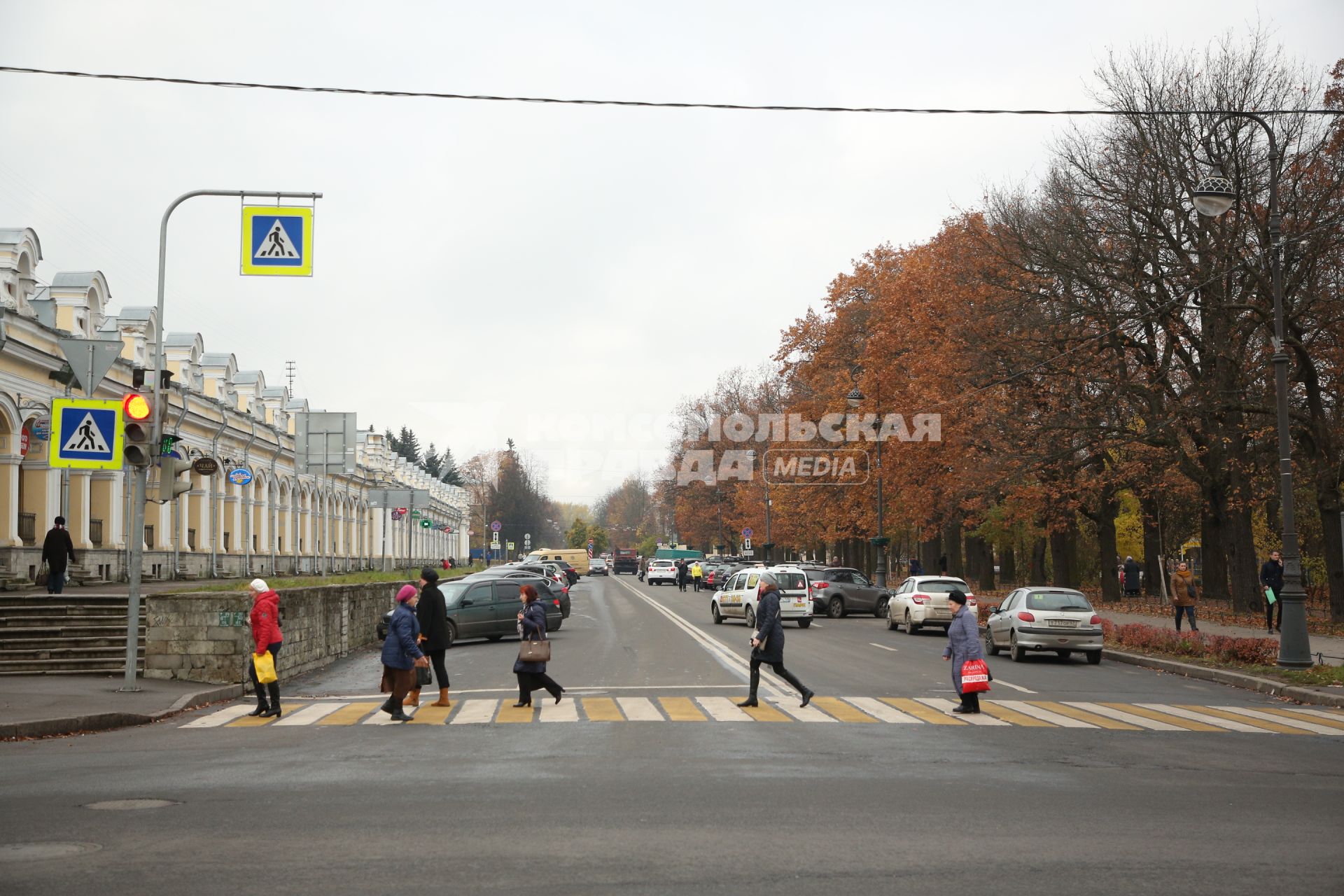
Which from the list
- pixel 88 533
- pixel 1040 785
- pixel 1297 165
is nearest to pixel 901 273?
pixel 1297 165

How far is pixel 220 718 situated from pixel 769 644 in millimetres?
7414

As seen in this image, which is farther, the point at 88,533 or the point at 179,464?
the point at 88,533

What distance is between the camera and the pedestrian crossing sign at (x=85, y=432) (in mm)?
16906

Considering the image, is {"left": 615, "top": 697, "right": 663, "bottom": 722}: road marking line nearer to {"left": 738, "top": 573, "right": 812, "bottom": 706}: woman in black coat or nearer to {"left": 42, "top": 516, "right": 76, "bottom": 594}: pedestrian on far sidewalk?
{"left": 738, "top": 573, "right": 812, "bottom": 706}: woman in black coat

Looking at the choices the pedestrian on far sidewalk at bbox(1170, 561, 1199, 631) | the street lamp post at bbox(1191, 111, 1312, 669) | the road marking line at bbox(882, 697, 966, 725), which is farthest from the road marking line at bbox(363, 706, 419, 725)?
the pedestrian on far sidewalk at bbox(1170, 561, 1199, 631)

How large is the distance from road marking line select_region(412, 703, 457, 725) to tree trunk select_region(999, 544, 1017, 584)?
5527 cm

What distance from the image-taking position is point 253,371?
62.1 m

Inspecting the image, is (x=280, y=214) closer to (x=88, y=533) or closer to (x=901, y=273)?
(x=88, y=533)

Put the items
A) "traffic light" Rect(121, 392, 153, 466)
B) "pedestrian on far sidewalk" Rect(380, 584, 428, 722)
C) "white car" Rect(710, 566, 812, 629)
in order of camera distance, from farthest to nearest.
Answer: "white car" Rect(710, 566, 812, 629) < "traffic light" Rect(121, 392, 153, 466) < "pedestrian on far sidewalk" Rect(380, 584, 428, 722)

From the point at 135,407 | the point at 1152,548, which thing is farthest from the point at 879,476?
the point at 135,407

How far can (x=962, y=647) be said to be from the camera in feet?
53.9

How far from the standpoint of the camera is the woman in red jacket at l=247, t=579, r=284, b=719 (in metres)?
16.0

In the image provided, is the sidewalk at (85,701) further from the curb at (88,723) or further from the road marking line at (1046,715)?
the road marking line at (1046,715)

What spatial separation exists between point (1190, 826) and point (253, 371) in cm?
5925
